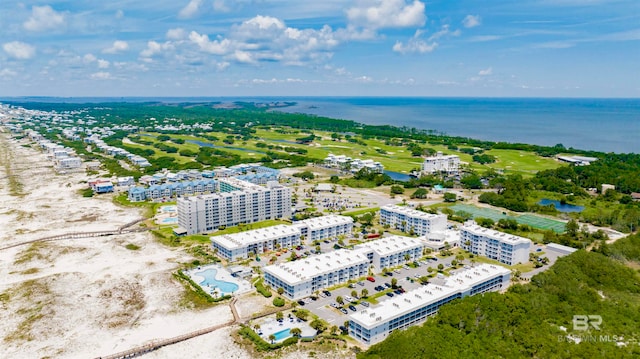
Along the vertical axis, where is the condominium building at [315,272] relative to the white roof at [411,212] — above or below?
below

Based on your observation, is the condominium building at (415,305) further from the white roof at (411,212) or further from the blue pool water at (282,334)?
the white roof at (411,212)

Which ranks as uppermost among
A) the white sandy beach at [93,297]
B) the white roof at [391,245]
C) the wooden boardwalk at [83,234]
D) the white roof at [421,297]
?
the white roof at [391,245]

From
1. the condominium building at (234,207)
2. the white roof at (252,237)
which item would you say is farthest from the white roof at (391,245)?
the condominium building at (234,207)

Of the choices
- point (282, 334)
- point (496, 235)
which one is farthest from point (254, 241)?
point (496, 235)

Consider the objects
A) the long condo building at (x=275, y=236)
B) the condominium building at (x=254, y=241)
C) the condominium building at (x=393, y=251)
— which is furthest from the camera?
the long condo building at (x=275, y=236)

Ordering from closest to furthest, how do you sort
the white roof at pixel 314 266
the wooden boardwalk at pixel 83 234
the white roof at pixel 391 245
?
the white roof at pixel 314 266, the white roof at pixel 391 245, the wooden boardwalk at pixel 83 234

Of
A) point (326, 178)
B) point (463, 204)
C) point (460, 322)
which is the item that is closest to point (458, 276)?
point (460, 322)

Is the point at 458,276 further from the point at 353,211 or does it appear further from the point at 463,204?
the point at 463,204
